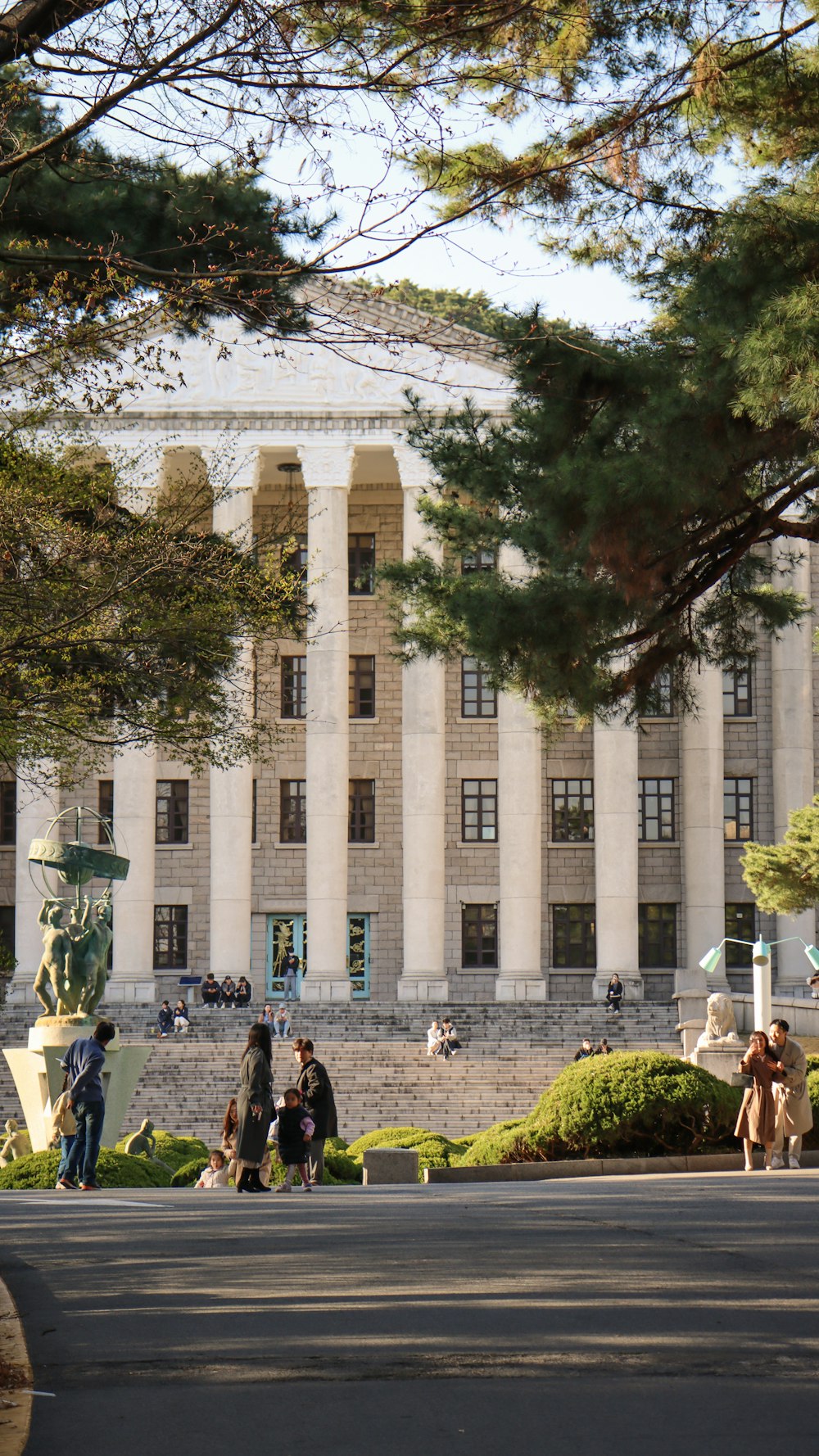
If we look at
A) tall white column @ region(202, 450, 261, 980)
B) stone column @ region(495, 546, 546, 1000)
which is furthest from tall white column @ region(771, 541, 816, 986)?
tall white column @ region(202, 450, 261, 980)

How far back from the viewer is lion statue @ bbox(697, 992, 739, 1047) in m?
26.0

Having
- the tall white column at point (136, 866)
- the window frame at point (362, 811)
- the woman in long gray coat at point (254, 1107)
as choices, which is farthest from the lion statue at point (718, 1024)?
the window frame at point (362, 811)

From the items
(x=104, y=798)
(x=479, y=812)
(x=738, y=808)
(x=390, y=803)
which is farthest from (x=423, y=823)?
(x=104, y=798)

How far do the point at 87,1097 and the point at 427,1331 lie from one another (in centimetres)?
964

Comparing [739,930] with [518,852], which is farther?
[739,930]

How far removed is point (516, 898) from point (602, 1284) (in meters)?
39.3

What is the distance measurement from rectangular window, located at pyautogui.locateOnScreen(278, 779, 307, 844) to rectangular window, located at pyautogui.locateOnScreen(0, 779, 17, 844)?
8.21 metres

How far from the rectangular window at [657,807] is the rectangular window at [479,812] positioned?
450 cm

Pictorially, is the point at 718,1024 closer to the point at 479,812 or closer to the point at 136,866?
the point at 136,866

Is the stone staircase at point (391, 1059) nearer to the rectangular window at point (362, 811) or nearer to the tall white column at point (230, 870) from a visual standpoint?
the tall white column at point (230, 870)

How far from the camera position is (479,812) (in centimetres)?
5138

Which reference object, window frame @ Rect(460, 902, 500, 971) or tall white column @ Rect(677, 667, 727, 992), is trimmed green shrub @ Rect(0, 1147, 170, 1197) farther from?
window frame @ Rect(460, 902, 500, 971)

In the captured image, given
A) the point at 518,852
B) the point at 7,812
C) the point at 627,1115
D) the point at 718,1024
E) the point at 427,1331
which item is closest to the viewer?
the point at 427,1331

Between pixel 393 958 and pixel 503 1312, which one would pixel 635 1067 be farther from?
pixel 393 958
